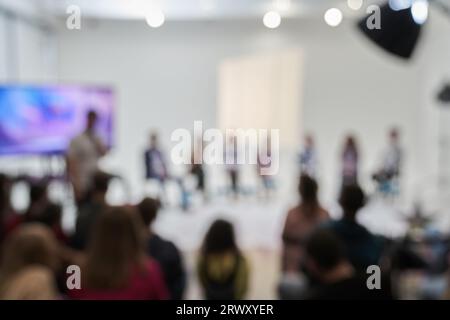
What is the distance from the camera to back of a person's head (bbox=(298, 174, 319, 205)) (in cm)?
235

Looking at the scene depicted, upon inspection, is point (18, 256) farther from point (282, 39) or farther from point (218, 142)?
point (282, 39)

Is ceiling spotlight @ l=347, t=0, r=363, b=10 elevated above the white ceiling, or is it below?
below

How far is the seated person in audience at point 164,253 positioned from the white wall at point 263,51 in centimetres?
589

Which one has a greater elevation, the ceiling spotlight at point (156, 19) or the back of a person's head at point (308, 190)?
the ceiling spotlight at point (156, 19)

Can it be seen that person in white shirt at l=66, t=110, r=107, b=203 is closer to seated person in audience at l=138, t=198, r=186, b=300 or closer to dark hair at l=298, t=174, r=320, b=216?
seated person in audience at l=138, t=198, r=186, b=300

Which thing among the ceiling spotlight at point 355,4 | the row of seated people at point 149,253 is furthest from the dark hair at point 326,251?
the ceiling spotlight at point 355,4

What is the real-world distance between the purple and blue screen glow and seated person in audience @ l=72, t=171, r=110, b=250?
3.19 metres

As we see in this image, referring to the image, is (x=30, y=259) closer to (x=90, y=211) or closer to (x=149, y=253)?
(x=90, y=211)

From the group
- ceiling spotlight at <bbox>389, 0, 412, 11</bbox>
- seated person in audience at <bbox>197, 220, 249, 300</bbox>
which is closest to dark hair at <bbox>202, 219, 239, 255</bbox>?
seated person in audience at <bbox>197, 220, 249, 300</bbox>

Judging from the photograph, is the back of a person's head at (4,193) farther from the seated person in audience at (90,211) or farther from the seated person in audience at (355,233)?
the seated person in audience at (355,233)

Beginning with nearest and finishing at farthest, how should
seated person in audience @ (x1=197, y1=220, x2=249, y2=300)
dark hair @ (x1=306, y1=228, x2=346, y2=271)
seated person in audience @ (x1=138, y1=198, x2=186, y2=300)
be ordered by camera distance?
dark hair @ (x1=306, y1=228, x2=346, y2=271), seated person in audience @ (x1=138, y1=198, x2=186, y2=300), seated person in audience @ (x1=197, y1=220, x2=249, y2=300)

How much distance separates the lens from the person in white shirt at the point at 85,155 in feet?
8.15

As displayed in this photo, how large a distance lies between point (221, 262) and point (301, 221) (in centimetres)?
42

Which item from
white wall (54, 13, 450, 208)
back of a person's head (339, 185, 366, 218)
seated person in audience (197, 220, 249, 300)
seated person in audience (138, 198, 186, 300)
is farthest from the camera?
white wall (54, 13, 450, 208)
